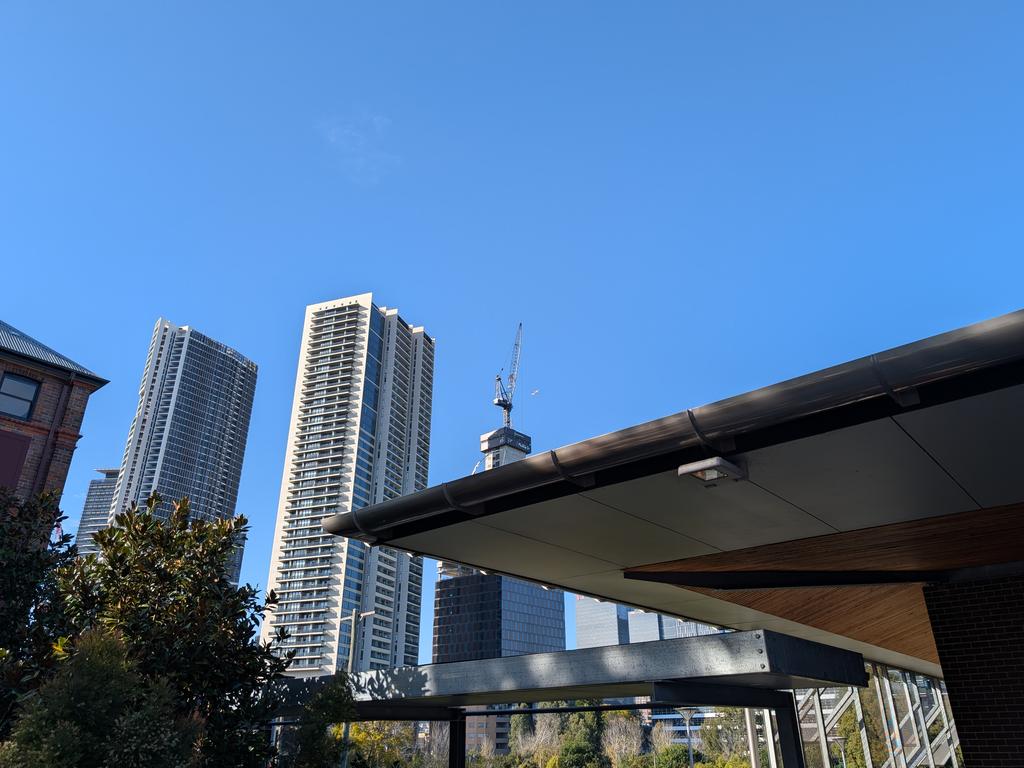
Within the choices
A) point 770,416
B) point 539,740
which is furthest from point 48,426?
point 539,740

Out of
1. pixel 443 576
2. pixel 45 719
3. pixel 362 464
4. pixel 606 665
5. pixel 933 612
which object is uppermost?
pixel 362 464

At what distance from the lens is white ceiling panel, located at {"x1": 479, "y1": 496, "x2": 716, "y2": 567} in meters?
7.57

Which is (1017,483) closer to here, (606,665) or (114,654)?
(606,665)

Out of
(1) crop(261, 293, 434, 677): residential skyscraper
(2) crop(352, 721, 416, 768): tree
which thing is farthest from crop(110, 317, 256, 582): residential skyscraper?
(2) crop(352, 721, 416, 768): tree

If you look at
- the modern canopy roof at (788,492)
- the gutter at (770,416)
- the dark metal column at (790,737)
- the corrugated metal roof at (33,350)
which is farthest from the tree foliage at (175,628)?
the corrugated metal roof at (33,350)

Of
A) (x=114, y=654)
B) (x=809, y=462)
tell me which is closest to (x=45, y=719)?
(x=114, y=654)

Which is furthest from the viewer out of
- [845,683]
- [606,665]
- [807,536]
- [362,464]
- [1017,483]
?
[362,464]

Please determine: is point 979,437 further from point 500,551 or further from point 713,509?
point 500,551

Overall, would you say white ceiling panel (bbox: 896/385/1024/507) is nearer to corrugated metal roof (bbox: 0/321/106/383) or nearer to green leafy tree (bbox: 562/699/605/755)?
corrugated metal roof (bbox: 0/321/106/383)

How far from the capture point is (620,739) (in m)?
67.4

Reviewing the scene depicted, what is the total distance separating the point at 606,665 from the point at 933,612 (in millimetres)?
5077

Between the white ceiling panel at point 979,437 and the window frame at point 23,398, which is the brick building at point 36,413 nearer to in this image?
the window frame at point 23,398

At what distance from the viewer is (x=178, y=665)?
36.9 feet

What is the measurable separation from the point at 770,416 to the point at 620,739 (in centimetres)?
7190
